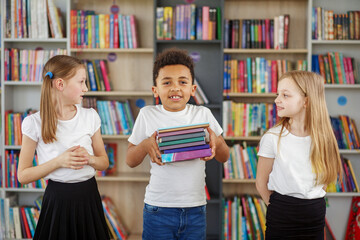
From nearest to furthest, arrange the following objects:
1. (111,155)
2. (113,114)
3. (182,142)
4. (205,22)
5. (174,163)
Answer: (182,142) < (174,163) < (205,22) < (113,114) < (111,155)

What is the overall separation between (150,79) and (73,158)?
6.19ft

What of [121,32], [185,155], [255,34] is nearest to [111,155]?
[121,32]

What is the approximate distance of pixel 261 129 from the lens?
3.16 m

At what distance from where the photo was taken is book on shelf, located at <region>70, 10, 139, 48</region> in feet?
10.4

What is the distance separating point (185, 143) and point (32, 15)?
223 cm

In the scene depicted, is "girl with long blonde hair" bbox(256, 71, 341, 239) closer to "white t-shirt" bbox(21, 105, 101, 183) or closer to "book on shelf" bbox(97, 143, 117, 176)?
"white t-shirt" bbox(21, 105, 101, 183)

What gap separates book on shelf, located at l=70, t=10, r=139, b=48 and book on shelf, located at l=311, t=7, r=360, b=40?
144cm

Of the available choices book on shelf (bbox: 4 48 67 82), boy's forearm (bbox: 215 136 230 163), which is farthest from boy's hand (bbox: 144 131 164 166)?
book on shelf (bbox: 4 48 67 82)

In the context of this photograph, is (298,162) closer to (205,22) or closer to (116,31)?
(205,22)

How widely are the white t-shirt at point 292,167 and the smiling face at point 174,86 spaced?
407mm

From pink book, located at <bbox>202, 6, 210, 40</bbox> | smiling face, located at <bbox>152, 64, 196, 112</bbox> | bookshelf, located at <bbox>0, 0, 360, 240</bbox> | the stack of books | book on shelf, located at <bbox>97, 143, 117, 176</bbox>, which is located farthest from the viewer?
book on shelf, located at <bbox>97, 143, 117, 176</bbox>

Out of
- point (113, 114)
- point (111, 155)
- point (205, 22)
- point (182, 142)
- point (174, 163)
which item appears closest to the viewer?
point (182, 142)

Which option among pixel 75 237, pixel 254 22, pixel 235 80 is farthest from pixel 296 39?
pixel 75 237

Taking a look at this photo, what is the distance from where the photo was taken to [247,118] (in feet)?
10.4
